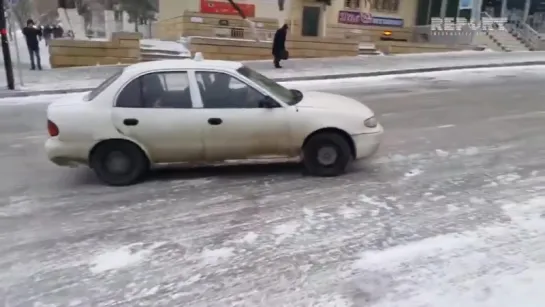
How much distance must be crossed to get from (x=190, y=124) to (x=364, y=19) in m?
27.7

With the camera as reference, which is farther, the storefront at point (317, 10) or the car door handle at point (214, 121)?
the storefront at point (317, 10)

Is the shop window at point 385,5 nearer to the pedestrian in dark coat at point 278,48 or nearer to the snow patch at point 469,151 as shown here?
the pedestrian in dark coat at point 278,48

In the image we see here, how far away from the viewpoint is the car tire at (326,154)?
654 cm

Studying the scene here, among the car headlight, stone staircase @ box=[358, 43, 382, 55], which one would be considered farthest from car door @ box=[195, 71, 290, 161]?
stone staircase @ box=[358, 43, 382, 55]

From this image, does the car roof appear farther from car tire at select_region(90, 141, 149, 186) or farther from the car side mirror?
car tire at select_region(90, 141, 149, 186)

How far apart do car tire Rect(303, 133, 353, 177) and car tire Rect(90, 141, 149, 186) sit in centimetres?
204

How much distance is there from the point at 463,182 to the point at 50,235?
184 inches

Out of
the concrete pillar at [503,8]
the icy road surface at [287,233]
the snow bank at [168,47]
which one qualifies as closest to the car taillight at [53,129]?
the icy road surface at [287,233]

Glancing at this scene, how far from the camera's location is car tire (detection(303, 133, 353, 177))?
6539mm

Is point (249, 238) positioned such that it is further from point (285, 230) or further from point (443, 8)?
point (443, 8)

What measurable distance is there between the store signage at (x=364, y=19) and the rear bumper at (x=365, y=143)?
26052 millimetres

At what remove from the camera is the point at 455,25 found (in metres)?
33.3

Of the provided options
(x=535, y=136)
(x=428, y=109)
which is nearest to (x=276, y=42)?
(x=428, y=109)

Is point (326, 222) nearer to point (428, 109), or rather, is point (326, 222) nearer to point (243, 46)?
point (428, 109)
